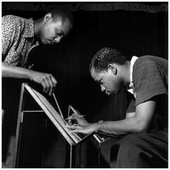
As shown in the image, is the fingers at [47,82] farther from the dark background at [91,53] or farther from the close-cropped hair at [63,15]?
the dark background at [91,53]

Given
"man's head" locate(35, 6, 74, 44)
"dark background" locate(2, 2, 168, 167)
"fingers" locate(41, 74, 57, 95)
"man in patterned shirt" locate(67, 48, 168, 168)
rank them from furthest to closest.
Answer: "dark background" locate(2, 2, 168, 167) < "man's head" locate(35, 6, 74, 44) < "fingers" locate(41, 74, 57, 95) < "man in patterned shirt" locate(67, 48, 168, 168)

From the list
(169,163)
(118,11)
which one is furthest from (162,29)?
(169,163)

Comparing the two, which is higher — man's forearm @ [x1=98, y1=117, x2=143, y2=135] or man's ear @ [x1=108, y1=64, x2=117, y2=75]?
man's ear @ [x1=108, y1=64, x2=117, y2=75]

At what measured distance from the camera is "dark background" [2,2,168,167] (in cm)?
182

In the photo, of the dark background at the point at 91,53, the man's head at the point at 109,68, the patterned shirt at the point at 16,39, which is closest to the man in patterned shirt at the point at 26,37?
the patterned shirt at the point at 16,39

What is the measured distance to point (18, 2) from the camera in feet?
5.41

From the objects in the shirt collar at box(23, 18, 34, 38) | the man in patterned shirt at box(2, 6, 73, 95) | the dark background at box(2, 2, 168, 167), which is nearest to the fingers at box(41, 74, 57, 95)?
the man in patterned shirt at box(2, 6, 73, 95)

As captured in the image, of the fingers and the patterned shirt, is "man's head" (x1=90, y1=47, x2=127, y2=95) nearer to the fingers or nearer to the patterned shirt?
the fingers

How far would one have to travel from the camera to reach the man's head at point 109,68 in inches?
45.0

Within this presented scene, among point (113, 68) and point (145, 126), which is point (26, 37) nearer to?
point (113, 68)

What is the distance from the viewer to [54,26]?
4.34 feet

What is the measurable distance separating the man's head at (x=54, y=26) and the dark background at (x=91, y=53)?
1.59 feet

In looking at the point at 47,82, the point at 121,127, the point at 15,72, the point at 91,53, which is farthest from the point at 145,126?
the point at 91,53

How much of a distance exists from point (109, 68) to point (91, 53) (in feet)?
2.42
